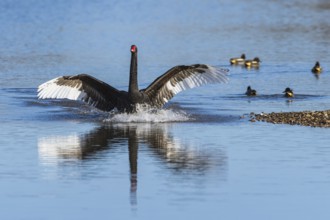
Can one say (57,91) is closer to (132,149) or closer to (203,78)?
(203,78)

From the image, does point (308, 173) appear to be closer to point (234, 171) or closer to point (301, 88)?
point (234, 171)

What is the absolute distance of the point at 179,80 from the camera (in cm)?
2384

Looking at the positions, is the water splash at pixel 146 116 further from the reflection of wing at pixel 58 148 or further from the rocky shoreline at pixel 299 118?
the reflection of wing at pixel 58 148

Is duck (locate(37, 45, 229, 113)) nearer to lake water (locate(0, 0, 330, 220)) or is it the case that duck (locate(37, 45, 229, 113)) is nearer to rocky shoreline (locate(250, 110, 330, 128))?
lake water (locate(0, 0, 330, 220))

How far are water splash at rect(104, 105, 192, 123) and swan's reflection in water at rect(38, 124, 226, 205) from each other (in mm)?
625

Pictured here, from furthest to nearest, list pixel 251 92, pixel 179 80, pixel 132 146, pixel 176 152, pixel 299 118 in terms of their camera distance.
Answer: pixel 251 92 → pixel 179 80 → pixel 299 118 → pixel 132 146 → pixel 176 152

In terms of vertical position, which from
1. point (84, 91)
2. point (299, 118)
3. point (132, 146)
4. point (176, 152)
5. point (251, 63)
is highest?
point (251, 63)

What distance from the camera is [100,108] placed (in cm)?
2358

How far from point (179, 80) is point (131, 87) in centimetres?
135

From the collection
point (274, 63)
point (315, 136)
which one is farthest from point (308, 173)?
point (274, 63)

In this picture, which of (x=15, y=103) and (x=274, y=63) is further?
(x=274, y=63)

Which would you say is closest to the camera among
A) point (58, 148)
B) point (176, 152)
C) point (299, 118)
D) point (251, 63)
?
point (176, 152)

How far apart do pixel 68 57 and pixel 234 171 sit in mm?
24485

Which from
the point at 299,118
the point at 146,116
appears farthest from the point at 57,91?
the point at 299,118
